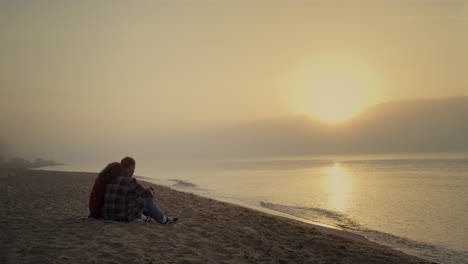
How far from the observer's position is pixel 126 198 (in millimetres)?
7902

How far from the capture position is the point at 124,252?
19.7ft

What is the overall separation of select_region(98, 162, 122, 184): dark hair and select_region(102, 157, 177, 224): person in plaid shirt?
0.09 m

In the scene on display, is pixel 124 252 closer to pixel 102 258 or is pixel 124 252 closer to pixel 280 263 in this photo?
pixel 102 258

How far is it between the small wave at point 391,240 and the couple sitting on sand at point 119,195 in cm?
900

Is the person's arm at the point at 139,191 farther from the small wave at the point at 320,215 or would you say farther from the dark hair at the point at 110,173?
the small wave at the point at 320,215

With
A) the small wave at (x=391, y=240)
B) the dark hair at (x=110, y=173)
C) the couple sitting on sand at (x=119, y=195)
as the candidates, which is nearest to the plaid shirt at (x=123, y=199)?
the couple sitting on sand at (x=119, y=195)

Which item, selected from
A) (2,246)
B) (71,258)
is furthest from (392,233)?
(2,246)

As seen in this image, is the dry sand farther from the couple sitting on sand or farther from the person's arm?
the person's arm

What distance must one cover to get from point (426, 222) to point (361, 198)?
9.19 metres

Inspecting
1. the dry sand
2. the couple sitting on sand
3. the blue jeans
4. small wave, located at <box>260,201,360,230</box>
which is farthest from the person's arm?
small wave, located at <box>260,201,360,230</box>

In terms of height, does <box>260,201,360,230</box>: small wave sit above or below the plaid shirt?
below

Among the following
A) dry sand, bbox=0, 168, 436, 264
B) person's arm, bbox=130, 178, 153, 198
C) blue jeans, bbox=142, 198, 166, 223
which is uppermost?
person's arm, bbox=130, 178, 153, 198

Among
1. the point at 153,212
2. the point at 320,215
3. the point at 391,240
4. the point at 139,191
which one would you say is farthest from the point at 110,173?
the point at 320,215

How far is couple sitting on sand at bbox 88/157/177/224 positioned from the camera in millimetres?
7771
